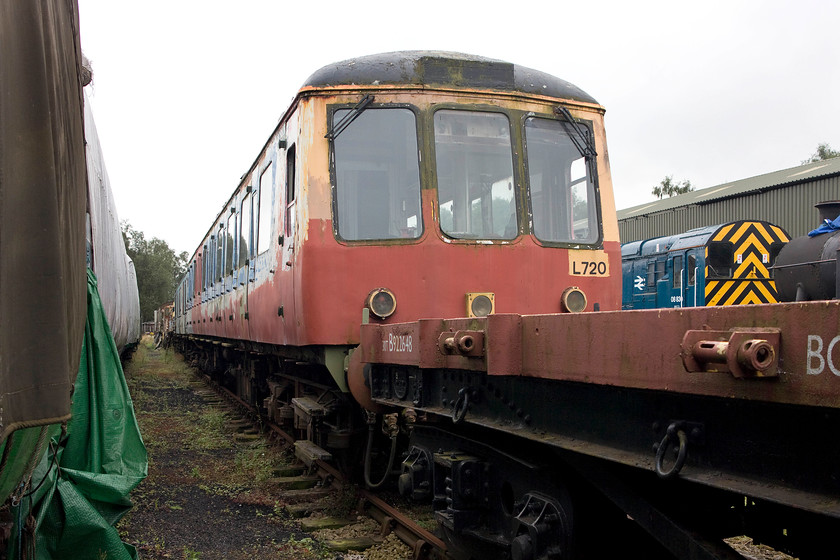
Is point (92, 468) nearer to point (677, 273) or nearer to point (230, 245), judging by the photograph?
point (230, 245)

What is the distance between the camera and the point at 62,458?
431 centimetres

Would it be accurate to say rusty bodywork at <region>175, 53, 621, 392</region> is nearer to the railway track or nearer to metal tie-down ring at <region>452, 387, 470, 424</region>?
the railway track

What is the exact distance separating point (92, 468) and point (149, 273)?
2832 inches

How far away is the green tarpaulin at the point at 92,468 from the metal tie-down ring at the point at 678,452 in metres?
2.81

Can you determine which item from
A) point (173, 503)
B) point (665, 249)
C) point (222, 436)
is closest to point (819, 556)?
point (173, 503)

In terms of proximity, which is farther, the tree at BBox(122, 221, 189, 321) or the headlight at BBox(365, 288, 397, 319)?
the tree at BBox(122, 221, 189, 321)

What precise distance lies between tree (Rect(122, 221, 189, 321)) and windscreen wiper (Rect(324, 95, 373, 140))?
6576 centimetres

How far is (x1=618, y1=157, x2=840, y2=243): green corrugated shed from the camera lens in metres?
19.8

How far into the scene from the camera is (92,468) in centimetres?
439

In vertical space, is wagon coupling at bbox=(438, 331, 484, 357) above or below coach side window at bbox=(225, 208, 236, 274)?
below

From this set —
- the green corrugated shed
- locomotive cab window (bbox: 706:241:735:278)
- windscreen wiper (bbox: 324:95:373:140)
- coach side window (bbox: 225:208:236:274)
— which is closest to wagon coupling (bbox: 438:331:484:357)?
windscreen wiper (bbox: 324:95:373:140)

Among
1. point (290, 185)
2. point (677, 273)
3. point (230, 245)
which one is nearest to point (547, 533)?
point (290, 185)

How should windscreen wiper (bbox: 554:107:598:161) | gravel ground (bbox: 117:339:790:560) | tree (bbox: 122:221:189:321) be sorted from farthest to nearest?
tree (bbox: 122:221:189:321) < windscreen wiper (bbox: 554:107:598:161) < gravel ground (bbox: 117:339:790:560)

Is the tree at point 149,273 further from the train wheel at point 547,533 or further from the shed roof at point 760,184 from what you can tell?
the train wheel at point 547,533
